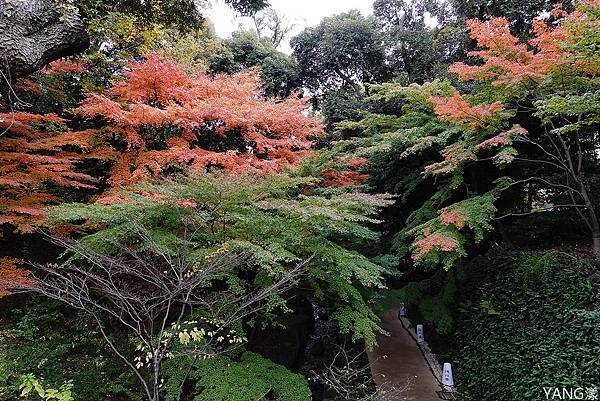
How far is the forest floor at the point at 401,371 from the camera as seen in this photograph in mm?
6648

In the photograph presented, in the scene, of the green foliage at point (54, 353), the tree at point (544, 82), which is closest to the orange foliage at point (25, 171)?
the green foliage at point (54, 353)

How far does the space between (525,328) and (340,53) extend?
12.3 m

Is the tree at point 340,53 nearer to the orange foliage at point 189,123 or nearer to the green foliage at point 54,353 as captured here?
the orange foliage at point 189,123

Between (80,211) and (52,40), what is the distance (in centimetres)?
333

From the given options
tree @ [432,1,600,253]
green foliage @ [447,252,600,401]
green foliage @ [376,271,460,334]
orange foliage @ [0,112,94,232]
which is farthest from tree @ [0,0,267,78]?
green foliage @ [447,252,600,401]

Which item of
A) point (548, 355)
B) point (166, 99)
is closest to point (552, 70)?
point (548, 355)

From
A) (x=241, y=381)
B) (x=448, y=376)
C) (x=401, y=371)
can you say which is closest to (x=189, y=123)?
(x=241, y=381)

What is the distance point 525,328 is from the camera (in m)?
6.06

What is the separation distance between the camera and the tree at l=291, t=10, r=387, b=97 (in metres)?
14.5

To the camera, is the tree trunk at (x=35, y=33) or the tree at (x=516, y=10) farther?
the tree at (x=516, y=10)

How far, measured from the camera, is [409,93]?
8117 millimetres

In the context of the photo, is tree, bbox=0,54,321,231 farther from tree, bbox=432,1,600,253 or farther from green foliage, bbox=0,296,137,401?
tree, bbox=432,1,600,253

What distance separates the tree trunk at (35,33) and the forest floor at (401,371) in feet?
27.4

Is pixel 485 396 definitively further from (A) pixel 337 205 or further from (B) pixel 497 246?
(A) pixel 337 205
